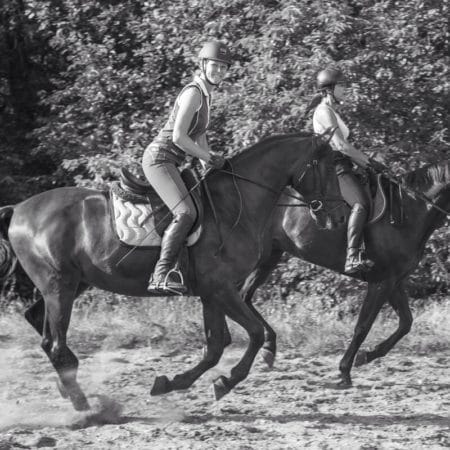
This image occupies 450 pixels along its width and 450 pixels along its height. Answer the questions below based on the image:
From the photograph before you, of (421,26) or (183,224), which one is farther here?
(421,26)

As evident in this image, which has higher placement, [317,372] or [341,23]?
[341,23]

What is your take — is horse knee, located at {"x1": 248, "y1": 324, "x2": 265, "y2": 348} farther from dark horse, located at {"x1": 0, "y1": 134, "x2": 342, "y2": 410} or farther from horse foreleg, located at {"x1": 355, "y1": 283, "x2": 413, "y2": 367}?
horse foreleg, located at {"x1": 355, "y1": 283, "x2": 413, "y2": 367}

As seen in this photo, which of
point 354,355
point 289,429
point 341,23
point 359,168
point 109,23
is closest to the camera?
point 289,429

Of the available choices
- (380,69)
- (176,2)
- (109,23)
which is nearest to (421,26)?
(380,69)

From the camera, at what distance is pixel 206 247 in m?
7.75

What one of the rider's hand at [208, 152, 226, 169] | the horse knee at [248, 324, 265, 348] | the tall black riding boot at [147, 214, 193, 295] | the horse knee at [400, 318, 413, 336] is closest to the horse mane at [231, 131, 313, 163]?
the rider's hand at [208, 152, 226, 169]

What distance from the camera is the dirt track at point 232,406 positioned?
7.04 meters

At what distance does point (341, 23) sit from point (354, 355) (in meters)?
4.90

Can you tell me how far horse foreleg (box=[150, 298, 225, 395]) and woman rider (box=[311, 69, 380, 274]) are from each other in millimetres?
2111

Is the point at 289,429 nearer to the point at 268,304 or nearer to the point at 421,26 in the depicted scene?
the point at 268,304

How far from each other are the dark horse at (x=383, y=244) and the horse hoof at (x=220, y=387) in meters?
1.80

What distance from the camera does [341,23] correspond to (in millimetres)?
12414

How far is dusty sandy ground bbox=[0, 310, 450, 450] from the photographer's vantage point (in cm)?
704

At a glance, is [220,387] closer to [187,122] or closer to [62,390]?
[62,390]
